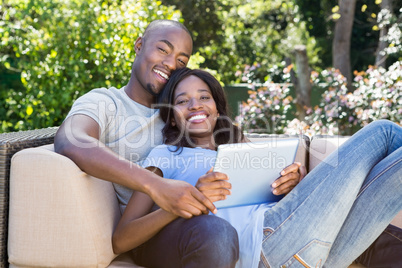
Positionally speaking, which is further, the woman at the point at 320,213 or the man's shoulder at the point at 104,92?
the man's shoulder at the point at 104,92

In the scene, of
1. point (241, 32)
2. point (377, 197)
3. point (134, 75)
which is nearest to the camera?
point (377, 197)

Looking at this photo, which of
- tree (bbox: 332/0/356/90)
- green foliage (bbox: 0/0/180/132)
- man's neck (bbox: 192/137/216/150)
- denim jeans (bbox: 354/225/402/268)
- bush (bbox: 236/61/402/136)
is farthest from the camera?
tree (bbox: 332/0/356/90)

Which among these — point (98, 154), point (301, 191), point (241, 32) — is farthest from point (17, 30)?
point (241, 32)

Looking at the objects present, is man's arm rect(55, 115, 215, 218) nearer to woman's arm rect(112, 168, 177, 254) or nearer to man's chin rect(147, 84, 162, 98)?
woman's arm rect(112, 168, 177, 254)

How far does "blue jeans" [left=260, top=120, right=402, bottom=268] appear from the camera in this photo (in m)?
1.82

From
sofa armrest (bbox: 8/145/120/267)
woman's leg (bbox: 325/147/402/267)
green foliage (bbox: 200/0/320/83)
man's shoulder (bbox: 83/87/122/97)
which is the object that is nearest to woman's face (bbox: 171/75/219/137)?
man's shoulder (bbox: 83/87/122/97)

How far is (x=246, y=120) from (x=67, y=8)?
2.47 m

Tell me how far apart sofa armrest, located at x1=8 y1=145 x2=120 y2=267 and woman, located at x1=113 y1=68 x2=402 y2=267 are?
0.52ft

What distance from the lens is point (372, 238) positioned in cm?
193

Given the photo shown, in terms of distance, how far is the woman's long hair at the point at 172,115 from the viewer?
2494 mm

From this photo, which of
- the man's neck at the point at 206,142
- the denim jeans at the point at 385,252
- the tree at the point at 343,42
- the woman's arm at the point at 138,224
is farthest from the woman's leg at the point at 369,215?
the tree at the point at 343,42

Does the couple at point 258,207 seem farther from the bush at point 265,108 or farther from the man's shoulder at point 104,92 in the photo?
the bush at point 265,108

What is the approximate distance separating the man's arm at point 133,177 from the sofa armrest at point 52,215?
6 centimetres

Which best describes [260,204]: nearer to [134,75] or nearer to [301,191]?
[301,191]
